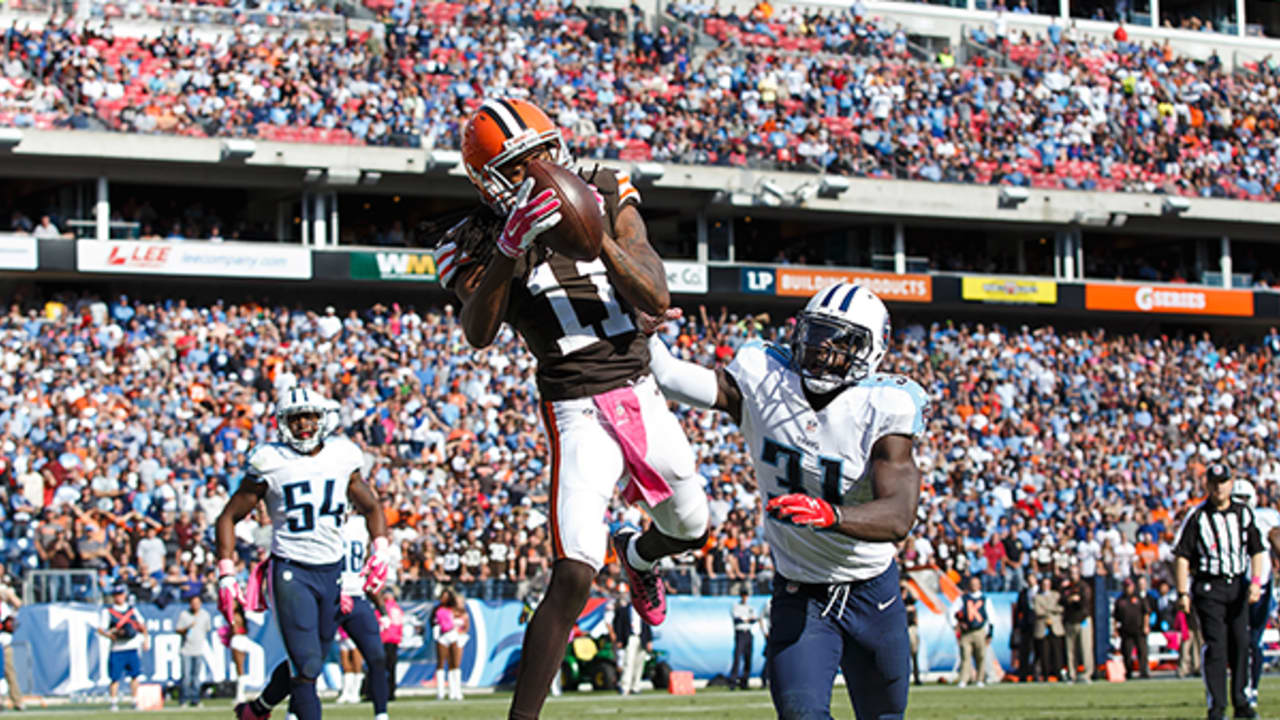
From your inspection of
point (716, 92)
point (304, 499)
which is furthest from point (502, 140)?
point (716, 92)

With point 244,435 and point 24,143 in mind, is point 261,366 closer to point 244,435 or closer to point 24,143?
point 244,435

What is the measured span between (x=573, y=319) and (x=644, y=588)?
1302 mm

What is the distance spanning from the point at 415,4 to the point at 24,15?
298 inches

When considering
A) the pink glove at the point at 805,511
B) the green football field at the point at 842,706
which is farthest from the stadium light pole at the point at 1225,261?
the pink glove at the point at 805,511

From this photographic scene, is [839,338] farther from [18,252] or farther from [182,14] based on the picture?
[182,14]

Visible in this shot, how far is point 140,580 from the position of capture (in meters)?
20.1

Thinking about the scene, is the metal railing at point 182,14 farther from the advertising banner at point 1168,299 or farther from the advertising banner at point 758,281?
the advertising banner at point 1168,299

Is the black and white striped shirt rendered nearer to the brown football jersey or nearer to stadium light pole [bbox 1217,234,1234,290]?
the brown football jersey

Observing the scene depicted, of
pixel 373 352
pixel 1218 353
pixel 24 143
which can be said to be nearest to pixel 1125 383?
pixel 1218 353

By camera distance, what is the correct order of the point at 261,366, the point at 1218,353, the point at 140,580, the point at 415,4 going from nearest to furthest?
the point at 140,580 → the point at 261,366 → the point at 415,4 → the point at 1218,353

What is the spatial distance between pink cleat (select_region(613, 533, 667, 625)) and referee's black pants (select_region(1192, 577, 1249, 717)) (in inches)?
270

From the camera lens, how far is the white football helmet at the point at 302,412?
10.3 meters

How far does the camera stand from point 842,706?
585 inches

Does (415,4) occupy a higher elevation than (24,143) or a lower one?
higher
